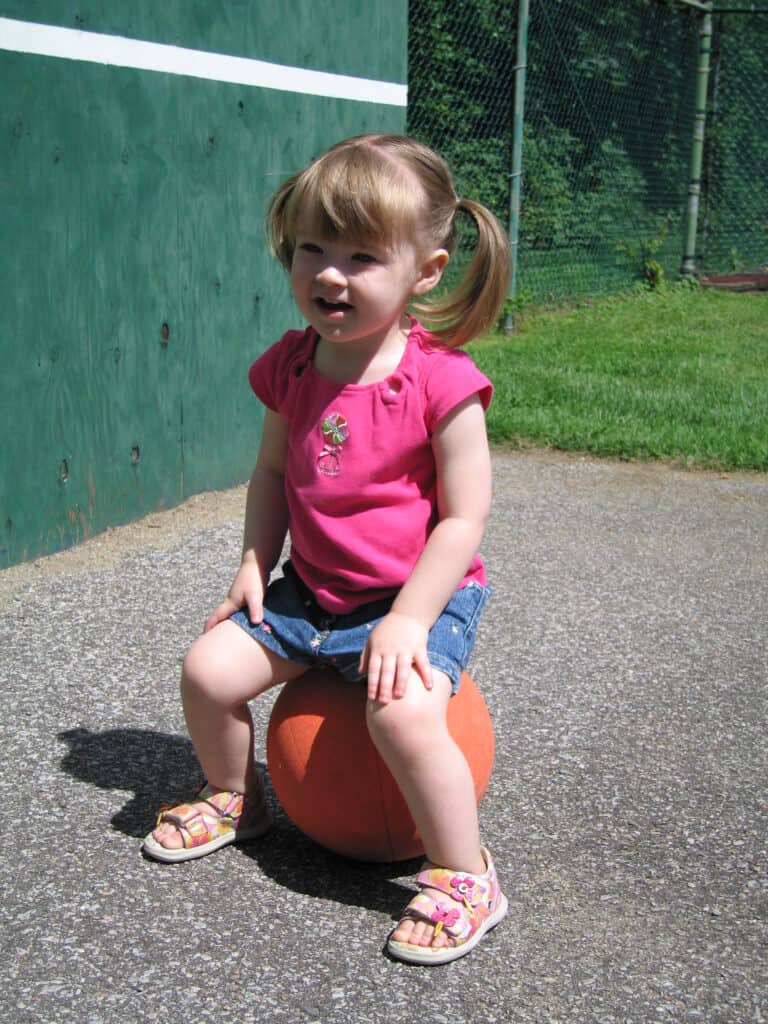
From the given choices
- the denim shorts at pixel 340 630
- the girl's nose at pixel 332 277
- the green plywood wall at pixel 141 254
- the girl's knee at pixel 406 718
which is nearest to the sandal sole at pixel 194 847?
the denim shorts at pixel 340 630

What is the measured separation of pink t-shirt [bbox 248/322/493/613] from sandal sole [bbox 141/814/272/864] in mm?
572

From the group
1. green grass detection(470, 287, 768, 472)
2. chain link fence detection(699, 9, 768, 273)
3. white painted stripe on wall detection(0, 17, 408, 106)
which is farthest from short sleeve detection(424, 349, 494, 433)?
chain link fence detection(699, 9, 768, 273)

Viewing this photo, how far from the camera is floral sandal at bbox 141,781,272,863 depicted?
2.66 metres

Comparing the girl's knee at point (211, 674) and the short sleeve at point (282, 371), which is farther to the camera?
the short sleeve at point (282, 371)

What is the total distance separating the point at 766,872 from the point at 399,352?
4.40 ft

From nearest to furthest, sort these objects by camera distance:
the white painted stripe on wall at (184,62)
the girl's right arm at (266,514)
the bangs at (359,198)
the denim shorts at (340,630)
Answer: the bangs at (359,198)
the denim shorts at (340,630)
the girl's right arm at (266,514)
the white painted stripe on wall at (184,62)

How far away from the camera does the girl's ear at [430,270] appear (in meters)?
2.59

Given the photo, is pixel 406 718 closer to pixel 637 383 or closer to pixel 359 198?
pixel 359 198

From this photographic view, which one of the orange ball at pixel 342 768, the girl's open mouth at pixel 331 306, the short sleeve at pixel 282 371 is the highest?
the girl's open mouth at pixel 331 306

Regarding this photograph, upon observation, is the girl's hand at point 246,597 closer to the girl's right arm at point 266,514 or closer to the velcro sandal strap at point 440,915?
the girl's right arm at point 266,514

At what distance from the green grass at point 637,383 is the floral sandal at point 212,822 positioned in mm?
3912

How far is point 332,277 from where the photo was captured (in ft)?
8.02

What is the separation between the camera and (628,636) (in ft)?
13.2

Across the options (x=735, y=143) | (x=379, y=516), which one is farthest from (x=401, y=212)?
(x=735, y=143)
